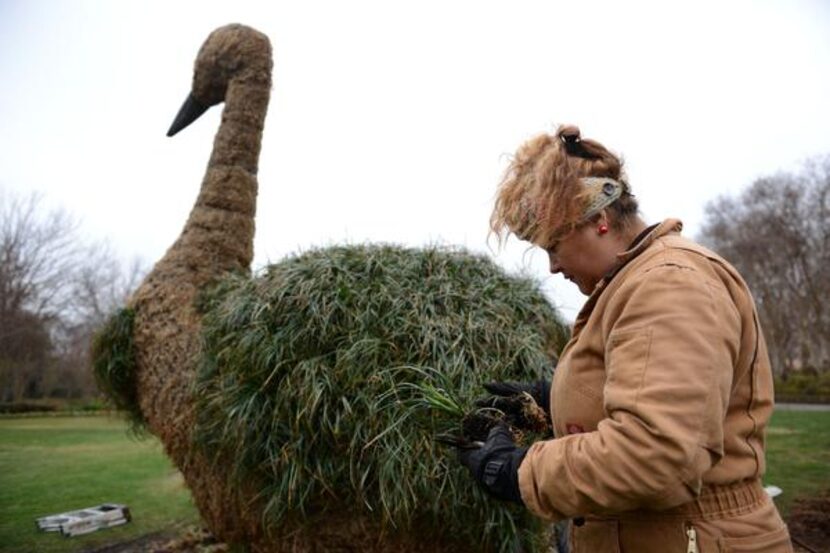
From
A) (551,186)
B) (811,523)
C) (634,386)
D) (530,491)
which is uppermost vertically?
(551,186)

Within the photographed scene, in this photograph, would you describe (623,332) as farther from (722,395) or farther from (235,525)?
(235,525)

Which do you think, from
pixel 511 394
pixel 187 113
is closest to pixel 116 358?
pixel 187 113

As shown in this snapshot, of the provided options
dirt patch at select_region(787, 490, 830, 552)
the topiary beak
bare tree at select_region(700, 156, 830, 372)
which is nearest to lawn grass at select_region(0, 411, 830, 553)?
dirt patch at select_region(787, 490, 830, 552)

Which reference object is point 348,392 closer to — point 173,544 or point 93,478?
point 173,544

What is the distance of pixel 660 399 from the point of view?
39.9 inches

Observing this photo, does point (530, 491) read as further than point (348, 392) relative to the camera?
No

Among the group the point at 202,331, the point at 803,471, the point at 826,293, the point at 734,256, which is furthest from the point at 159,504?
the point at 734,256

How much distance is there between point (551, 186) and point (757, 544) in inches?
34.2

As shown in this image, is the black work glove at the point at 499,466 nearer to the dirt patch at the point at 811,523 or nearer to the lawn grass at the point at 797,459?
the dirt patch at the point at 811,523

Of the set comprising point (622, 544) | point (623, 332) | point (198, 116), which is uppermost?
point (198, 116)

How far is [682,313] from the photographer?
1063mm

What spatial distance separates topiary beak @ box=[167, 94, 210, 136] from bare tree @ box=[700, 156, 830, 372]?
2125 centimetres

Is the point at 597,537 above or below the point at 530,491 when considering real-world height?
below

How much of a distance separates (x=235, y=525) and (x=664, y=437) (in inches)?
110
